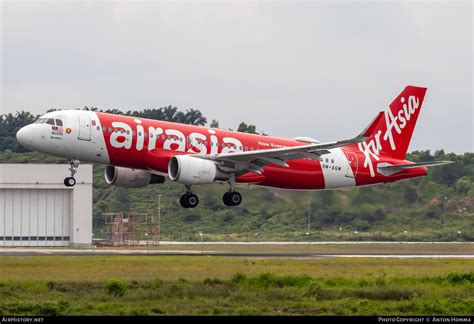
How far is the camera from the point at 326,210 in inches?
2739

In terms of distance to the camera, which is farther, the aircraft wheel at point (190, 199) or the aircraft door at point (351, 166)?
the aircraft door at point (351, 166)

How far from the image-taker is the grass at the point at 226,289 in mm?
37781

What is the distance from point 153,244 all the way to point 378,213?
2047cm

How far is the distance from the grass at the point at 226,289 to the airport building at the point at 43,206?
132 feet

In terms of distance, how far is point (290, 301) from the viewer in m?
39.7

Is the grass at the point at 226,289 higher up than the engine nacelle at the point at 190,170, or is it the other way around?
the engine nacelle at the point at 190,170

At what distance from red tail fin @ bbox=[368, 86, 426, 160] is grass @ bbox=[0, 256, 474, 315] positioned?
16267 millimetres

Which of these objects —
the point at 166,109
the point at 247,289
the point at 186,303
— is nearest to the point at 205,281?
the point at 247,289

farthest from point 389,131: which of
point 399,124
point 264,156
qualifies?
point 264,156

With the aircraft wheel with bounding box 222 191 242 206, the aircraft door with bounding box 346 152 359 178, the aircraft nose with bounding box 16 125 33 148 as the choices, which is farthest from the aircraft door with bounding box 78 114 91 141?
the aircraft door with bounding box 346 152 359 178

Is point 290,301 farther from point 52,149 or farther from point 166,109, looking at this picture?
point 166,109

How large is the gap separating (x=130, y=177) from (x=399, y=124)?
17.8 meters

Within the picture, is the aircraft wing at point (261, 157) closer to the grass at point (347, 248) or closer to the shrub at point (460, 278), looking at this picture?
the grass at point (347, 248)

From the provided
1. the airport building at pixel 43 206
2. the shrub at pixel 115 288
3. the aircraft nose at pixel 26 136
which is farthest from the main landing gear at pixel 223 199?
the airport building at pixel 43 206
